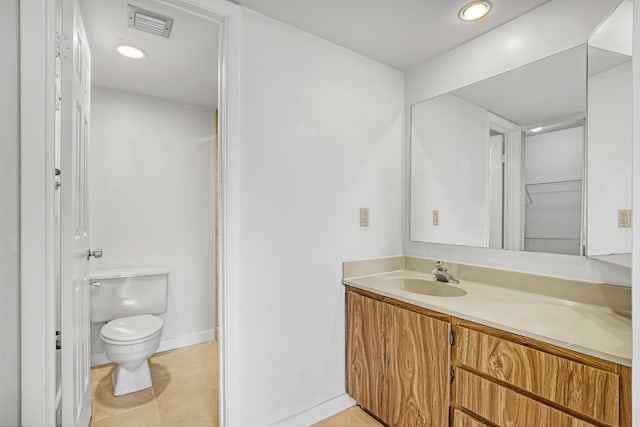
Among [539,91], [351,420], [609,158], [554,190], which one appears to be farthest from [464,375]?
[539,91]

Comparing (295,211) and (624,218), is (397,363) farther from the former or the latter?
(624,218)

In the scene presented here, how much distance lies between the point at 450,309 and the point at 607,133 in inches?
40.7

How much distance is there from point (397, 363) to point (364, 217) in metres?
0.87

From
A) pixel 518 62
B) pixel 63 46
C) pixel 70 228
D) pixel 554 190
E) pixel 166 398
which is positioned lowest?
pixel 166 398

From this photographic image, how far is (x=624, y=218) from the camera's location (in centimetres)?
123

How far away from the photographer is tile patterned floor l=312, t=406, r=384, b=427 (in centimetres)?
176

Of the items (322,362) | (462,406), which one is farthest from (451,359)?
(322,362)

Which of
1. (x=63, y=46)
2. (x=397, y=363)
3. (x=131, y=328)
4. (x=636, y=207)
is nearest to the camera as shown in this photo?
(x=636, y=207)

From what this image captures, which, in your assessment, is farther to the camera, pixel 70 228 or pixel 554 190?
pixel 554 190

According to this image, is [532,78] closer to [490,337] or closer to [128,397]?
[490,337]

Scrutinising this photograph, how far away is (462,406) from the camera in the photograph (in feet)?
4.25

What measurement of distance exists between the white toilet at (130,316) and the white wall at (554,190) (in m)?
2.42

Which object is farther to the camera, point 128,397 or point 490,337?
point 128,397

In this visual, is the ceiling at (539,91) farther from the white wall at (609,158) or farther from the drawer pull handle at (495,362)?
the drawer pull handle at (495,362)
